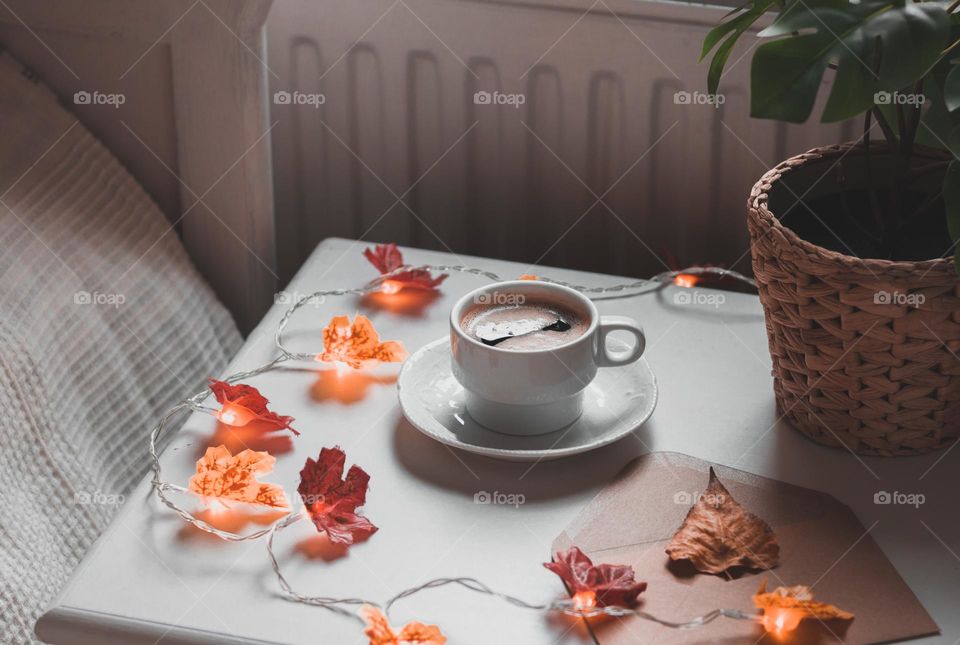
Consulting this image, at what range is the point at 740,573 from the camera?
1.99 ft

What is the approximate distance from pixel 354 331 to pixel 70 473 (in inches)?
9.6

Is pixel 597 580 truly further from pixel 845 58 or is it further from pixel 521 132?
pixel 521 132

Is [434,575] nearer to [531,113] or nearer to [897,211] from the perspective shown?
[897,211]

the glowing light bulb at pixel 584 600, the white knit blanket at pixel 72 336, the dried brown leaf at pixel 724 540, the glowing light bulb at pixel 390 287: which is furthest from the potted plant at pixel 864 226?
the white knit blanket at pixel 72 336

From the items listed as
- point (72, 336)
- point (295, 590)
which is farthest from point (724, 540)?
point (72, 336)

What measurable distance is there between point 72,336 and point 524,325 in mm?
400

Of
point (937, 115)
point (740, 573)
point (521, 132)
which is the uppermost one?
point (937, 115)

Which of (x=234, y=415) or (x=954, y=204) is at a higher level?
(x=954, y=204)

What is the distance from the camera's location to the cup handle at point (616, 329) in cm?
70

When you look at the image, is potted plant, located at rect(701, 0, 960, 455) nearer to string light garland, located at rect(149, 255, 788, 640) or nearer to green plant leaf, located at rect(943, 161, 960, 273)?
green plant leaf, located at rect(943, 161, 960, 273)

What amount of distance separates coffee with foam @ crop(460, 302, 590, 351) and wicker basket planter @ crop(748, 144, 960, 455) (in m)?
0.13

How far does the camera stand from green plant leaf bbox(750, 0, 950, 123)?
1.77 ft

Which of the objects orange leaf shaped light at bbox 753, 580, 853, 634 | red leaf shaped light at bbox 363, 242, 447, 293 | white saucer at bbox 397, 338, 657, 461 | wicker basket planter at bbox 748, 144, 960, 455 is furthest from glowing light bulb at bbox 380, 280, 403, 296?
orange leaf shaped light at bbox 753, 580, 853, 634

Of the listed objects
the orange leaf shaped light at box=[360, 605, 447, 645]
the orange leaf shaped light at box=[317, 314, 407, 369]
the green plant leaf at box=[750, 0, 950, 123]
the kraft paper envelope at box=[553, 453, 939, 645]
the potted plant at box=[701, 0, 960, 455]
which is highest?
the green plant leaf at box=[750, 0, 950, 123]
